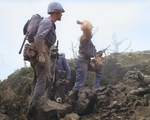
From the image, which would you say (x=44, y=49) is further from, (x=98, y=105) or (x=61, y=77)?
(x=98, y=105)

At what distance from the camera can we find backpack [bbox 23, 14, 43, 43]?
4597mm

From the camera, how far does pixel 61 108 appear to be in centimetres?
429

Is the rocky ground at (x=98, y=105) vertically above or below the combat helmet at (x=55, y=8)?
below

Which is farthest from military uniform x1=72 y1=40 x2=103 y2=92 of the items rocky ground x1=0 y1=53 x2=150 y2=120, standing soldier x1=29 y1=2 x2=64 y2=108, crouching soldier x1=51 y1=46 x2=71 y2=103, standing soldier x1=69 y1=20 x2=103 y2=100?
standing soldier x1=29 y1=2 x2=64 y2=108

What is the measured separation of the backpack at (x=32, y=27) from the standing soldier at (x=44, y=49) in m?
0.17

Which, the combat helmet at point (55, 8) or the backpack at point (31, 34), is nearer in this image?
the backpack at point (31, 34)

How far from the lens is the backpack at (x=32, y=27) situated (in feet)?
15.1

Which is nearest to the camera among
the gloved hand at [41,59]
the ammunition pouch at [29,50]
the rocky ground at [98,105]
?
the rocky ground at [98,105]

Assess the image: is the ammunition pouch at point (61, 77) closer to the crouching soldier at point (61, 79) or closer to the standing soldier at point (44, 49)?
the crouching soldier at point (61, 79)

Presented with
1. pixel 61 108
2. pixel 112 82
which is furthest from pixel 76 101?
pixel 112 82

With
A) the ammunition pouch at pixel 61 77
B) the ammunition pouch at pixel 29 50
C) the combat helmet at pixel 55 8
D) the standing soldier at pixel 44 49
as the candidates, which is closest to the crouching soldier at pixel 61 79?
the ammunition pouch at pixel 61 77

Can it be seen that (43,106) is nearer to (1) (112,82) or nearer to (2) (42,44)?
(2) (42,44)

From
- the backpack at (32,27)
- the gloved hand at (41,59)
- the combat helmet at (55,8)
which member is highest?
the combat helmet at (55,8)

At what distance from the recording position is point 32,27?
4621mm
